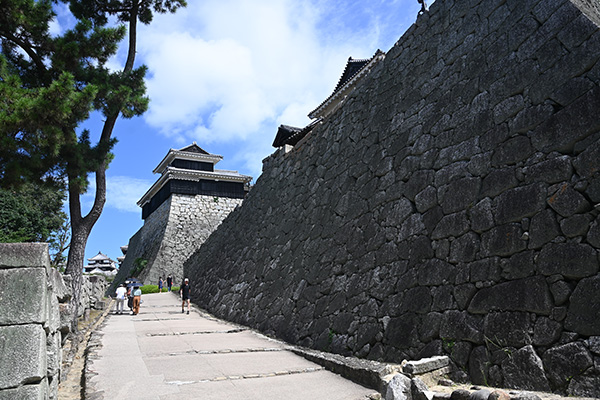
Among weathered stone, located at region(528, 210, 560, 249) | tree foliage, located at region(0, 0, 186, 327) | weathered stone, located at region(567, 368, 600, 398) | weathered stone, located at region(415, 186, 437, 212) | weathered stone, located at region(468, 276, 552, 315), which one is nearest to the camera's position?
weathered stone, located at region(567, 368, 600, 398)

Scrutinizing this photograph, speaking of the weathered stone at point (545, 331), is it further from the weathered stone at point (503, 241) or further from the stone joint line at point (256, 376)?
the stone joint line at point (256, 376)

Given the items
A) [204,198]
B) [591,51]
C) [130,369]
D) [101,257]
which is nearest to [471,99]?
[591,51]

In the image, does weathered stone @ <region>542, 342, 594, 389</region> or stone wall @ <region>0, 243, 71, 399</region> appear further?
weathered stone @ <region>542, 342, 594, 389</region>

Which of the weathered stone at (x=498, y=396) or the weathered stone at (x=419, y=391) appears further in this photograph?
the weathered stone at (x=419, y=391)

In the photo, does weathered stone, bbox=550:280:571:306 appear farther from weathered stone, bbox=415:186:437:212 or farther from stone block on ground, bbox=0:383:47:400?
stone block on ground, bbox=0:383:47:400

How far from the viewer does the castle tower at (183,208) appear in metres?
29.0

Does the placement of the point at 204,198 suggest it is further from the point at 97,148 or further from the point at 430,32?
the point at 430,32

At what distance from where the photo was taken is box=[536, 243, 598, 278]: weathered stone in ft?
11.3

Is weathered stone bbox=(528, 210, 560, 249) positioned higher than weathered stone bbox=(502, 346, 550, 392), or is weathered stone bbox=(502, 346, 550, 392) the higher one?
weathered stone bbox=(528, 210, 560, 249)

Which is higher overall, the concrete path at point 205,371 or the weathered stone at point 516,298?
the weathered stone at point 516,298

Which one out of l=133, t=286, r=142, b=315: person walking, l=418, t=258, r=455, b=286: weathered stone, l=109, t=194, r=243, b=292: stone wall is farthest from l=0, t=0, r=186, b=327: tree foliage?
l=109, t=194, r=243, b=292: stone wall

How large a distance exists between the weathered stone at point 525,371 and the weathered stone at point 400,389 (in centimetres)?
90

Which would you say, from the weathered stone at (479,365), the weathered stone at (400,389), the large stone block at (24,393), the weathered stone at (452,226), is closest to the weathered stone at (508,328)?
the weathered stone at (479,365)

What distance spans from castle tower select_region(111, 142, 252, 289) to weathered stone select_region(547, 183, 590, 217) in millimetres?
27411
